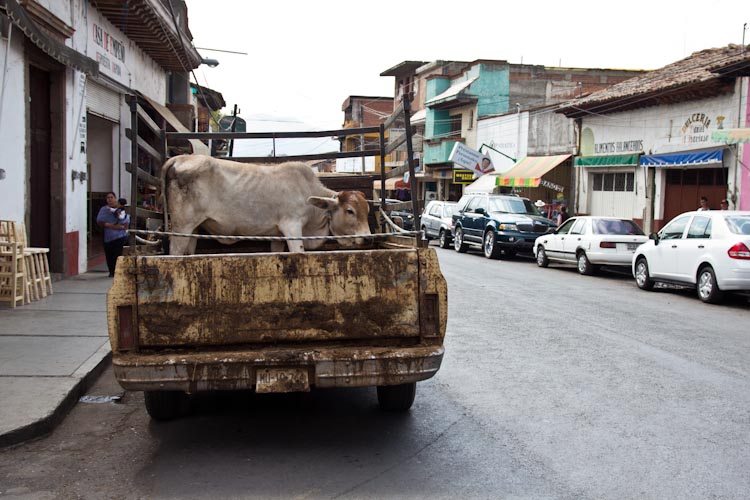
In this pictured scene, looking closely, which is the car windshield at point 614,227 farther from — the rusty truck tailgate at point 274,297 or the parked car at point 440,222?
Answer: the rusty truck tailgate at point 274,297

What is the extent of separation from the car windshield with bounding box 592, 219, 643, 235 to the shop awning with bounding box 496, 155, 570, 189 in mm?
10626

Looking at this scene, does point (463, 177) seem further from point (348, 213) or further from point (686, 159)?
point (348, 213)

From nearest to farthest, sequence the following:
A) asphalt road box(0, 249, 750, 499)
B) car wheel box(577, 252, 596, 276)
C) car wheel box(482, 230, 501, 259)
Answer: asphalt road box(0, 249, 750, 499)
car wheel box(577, 252, 596, 276)
car wheel box(482, 230, 501, 259)

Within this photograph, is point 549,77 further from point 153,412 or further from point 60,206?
point 153,412

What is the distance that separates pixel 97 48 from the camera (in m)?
16.6

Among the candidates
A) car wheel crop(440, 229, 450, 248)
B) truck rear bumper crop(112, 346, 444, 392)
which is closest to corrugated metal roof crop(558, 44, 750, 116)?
car wheel crop(440, 229, 450, 248)

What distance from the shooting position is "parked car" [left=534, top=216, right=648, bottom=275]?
1998cm

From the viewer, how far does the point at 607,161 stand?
94.3ft

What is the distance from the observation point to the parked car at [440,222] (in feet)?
102

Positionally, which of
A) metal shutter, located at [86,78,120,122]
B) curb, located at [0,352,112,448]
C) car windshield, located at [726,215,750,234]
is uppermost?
metal shutter, located at [86,78,120,122]

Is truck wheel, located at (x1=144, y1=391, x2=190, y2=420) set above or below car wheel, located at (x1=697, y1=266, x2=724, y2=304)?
below

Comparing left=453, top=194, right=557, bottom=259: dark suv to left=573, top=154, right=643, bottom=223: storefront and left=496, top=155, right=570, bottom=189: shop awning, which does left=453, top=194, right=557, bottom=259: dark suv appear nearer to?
left=573, top=154, right=643, bottom=223: storefront

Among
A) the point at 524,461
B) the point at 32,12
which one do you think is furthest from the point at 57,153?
the point at 524,461

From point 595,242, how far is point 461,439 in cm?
1525
